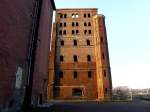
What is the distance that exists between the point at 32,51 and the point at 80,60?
19595 millimetres

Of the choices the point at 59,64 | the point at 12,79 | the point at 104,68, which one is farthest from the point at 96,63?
the point at 12,79

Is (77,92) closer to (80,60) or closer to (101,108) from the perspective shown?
(80,60)

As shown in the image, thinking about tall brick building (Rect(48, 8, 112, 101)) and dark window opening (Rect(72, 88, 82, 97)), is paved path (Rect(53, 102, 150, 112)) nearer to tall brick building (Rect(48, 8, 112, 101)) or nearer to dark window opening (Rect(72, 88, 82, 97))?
tall brick building (Rect(48, 8, 112, 101))

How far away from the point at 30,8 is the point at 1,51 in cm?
506

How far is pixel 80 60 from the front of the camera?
32.0 m

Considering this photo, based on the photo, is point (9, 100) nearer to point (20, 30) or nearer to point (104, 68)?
point (20, 30)

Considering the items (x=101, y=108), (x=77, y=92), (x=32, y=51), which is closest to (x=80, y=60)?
(x=77, y=92)

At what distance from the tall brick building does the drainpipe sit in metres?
17.7

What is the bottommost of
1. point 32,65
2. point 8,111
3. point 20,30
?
point 8,111

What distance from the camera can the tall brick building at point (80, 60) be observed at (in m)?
30.2

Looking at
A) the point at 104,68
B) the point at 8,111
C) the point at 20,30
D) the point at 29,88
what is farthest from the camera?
the point at 104,68

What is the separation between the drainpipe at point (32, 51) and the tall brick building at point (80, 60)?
17712 millimetres

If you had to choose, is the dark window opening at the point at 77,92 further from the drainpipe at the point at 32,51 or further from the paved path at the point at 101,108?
the drainpipe at the point at 32,51

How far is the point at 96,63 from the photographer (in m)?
31.5
